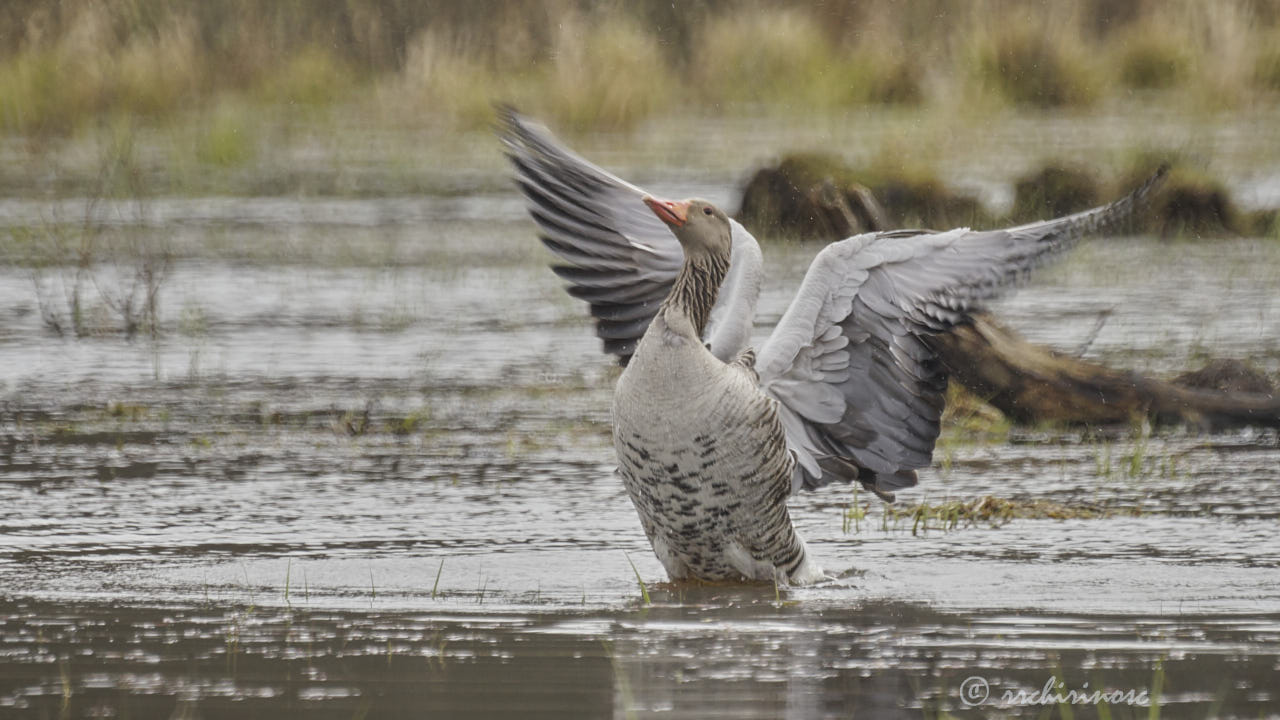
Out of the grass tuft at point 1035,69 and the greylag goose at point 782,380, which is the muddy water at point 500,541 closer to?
the greylag goose at point 782,380

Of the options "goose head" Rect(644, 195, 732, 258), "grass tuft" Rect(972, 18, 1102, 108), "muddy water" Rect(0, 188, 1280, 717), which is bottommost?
"muddy water" Rect(0, 188, 1280, 717)

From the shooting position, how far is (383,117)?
1975 centimetres

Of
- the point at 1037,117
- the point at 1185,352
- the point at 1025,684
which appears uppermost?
the point at 1037,117

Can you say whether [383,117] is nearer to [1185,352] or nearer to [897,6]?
[897,6]

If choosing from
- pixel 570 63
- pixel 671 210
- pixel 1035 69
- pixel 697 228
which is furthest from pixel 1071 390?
pixel 1035 69

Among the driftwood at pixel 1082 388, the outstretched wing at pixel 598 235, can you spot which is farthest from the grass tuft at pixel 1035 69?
the outstretched wing at pixel 598 235

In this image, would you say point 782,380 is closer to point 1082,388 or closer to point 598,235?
point 598,235

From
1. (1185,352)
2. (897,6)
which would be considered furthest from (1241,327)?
(897,6)

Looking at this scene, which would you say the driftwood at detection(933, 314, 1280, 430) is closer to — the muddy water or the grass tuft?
the muddy water

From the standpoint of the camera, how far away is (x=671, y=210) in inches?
257

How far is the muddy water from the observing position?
4.75 metres

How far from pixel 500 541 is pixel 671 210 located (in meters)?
1.26

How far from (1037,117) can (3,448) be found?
13.5 meters

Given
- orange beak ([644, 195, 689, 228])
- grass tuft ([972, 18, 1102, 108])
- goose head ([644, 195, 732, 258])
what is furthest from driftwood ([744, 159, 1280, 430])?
grass tuft ([972, 18, 1102, 108])
